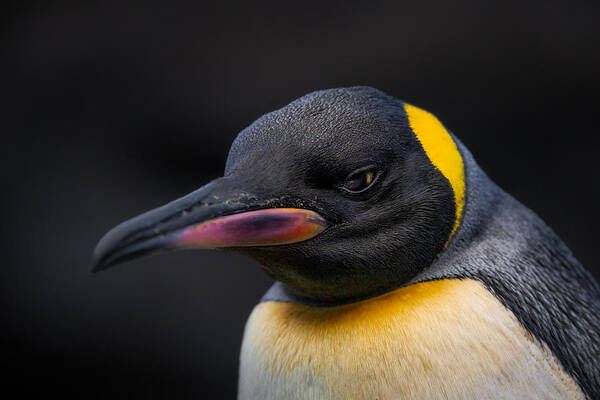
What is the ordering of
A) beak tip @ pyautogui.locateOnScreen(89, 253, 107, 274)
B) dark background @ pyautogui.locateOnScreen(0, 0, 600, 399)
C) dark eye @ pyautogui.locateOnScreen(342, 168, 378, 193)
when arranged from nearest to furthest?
beak tip @ pyautogui.locateOnScreen(89, 253, 107, 274) < dark eye @ pyautogui.locateOnScreen(342, 168, 378, 193) < dark background @ pyautogui.locateOnScreen(0, 0, 600, 399)

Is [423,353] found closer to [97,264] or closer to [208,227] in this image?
[208,227]

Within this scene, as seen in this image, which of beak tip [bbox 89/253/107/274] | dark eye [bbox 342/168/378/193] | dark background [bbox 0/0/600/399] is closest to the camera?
beak tip [bbox 89/253/107/274]

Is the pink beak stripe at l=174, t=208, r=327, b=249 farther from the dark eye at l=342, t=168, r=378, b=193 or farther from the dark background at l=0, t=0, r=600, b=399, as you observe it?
the dark background at l=0, t=0, r=600, b=399

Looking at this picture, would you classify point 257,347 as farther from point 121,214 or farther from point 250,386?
point 121,214

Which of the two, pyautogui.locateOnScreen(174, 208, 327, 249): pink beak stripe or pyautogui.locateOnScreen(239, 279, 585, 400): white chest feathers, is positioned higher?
pyautogui.locateOnScreen(174, 208, 327, 249): pink beak stripe

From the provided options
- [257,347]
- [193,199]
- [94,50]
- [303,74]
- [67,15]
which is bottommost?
[257,347]

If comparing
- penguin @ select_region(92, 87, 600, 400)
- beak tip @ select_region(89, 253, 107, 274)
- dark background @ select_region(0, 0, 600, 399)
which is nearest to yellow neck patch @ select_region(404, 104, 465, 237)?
penguin @ select_region(92, 87, 600, 400)

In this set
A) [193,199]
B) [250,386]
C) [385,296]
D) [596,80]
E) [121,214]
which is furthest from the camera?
[121,214]

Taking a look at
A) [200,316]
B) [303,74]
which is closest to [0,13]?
[303,74]
